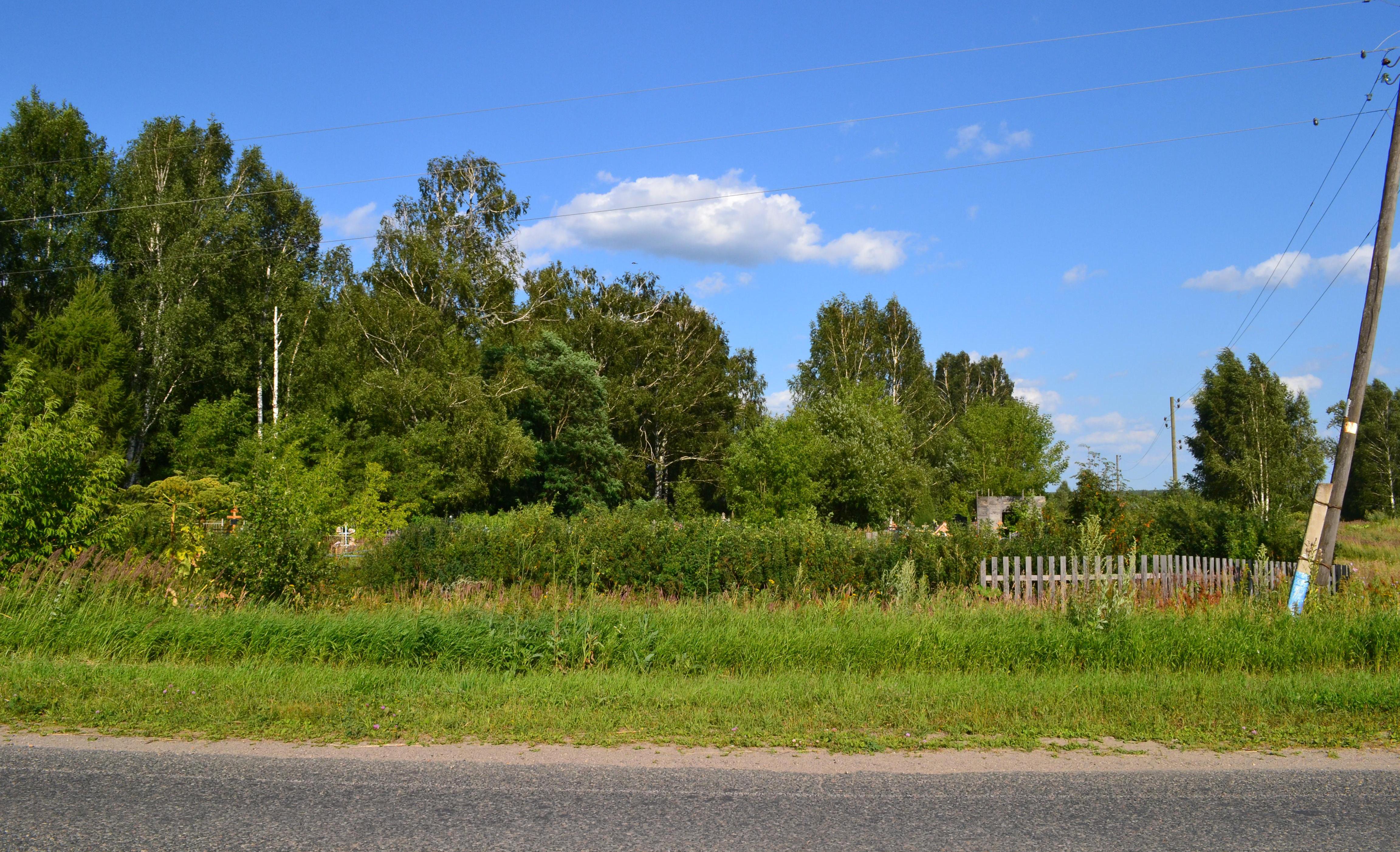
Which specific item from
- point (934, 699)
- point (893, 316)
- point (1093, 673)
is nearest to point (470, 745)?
point (934, 699)

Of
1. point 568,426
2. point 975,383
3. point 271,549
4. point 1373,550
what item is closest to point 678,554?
point 271,549

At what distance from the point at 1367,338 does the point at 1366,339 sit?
1.0 inches

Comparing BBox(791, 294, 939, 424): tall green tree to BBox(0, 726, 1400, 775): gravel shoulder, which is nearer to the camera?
BBox(0, 726, 1400, 775): gravel shoulder

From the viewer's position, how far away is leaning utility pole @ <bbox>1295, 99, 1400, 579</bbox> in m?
12.0

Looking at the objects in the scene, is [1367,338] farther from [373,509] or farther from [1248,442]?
[1248,442]

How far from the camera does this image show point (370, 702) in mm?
7016

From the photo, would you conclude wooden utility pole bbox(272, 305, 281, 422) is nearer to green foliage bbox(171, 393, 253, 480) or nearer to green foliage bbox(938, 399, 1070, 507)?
green foliage bbox(171, 393, 253, 480)

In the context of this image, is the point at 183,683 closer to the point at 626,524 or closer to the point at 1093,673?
the point at 626,524

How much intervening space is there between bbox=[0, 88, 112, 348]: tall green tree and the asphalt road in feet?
136

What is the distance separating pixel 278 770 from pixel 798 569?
8.35 m

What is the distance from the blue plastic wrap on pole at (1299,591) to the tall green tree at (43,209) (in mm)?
45059

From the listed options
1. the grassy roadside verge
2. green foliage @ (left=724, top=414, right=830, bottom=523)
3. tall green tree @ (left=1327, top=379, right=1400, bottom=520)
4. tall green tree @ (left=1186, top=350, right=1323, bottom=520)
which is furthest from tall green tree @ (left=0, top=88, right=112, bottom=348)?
tall green tree @ (left=1327, top=379, right=1400, bottom=520)

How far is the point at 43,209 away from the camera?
39250mm

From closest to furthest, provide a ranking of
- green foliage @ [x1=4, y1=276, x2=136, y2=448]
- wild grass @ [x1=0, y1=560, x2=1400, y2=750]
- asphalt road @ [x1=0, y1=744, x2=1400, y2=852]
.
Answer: asphalt road @ [x1=0, y1=744, x2=1400, y2=852], wild grass @ [x1=0, y1=560, x2=1400, y2=750], green foliage @ [x1=4, y1=276, x2=136, y2=448]
